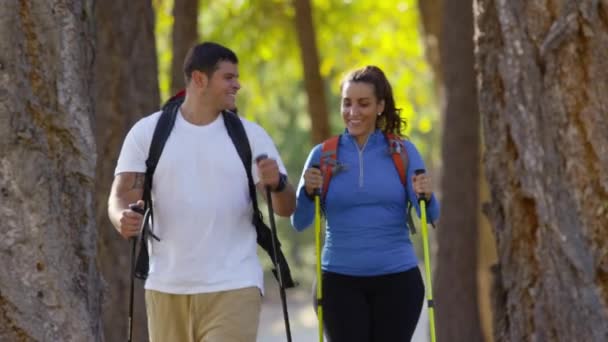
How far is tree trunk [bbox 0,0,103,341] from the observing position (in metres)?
5.78

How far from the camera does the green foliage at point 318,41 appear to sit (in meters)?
18.7

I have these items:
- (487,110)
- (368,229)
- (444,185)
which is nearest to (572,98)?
(487,110)

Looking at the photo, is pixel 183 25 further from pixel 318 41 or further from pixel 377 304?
pixel 377 304

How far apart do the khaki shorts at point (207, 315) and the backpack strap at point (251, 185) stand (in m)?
0.21

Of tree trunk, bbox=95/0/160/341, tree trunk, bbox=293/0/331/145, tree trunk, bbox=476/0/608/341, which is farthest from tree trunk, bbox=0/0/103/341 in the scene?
tree trunk, bbox=293/0/331/145

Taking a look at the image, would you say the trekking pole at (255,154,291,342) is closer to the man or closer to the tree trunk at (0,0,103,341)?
the man

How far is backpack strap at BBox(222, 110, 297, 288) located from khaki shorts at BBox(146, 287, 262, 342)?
8.1 inches

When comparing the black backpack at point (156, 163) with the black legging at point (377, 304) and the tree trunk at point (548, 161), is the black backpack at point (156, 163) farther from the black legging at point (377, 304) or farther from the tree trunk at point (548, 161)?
the tree trunk at point (548, 161)

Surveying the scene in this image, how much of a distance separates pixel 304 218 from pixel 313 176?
1.05 feet

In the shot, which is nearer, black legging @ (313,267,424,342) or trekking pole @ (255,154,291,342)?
trekking pole @ (255,154,291,342)

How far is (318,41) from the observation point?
20.6 metres

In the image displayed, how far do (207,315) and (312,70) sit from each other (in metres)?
9.83

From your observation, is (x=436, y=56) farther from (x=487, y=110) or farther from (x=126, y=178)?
(x=126, y=178)

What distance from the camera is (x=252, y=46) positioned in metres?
18.7
